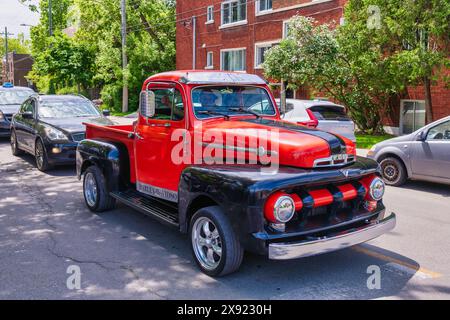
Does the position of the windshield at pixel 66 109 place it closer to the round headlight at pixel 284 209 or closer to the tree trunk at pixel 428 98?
the round headlight at pixel 284 209

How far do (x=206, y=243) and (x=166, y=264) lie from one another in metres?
0.63

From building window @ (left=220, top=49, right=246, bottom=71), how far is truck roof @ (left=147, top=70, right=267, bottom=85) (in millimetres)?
23860

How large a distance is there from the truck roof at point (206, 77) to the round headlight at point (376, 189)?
2.12 metres

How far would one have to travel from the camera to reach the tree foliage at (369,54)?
1452 centimetres

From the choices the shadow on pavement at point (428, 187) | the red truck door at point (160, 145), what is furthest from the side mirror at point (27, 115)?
the shadow on pavement at point (428, 187)

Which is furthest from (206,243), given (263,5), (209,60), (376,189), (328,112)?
(209,60)

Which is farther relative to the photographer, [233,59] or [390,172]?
[233,59]

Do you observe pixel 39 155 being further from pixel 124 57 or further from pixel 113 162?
pixel 124 57

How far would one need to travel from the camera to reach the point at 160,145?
6016 mm

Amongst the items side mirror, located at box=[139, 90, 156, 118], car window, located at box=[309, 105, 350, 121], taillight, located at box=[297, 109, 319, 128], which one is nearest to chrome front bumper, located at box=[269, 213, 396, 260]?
side mirror, located at box=[139, 90, 156, 118]

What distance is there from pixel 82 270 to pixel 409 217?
482 cm

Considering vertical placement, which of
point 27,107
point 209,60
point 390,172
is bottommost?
point 390,172

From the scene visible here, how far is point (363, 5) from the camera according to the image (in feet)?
54.2
